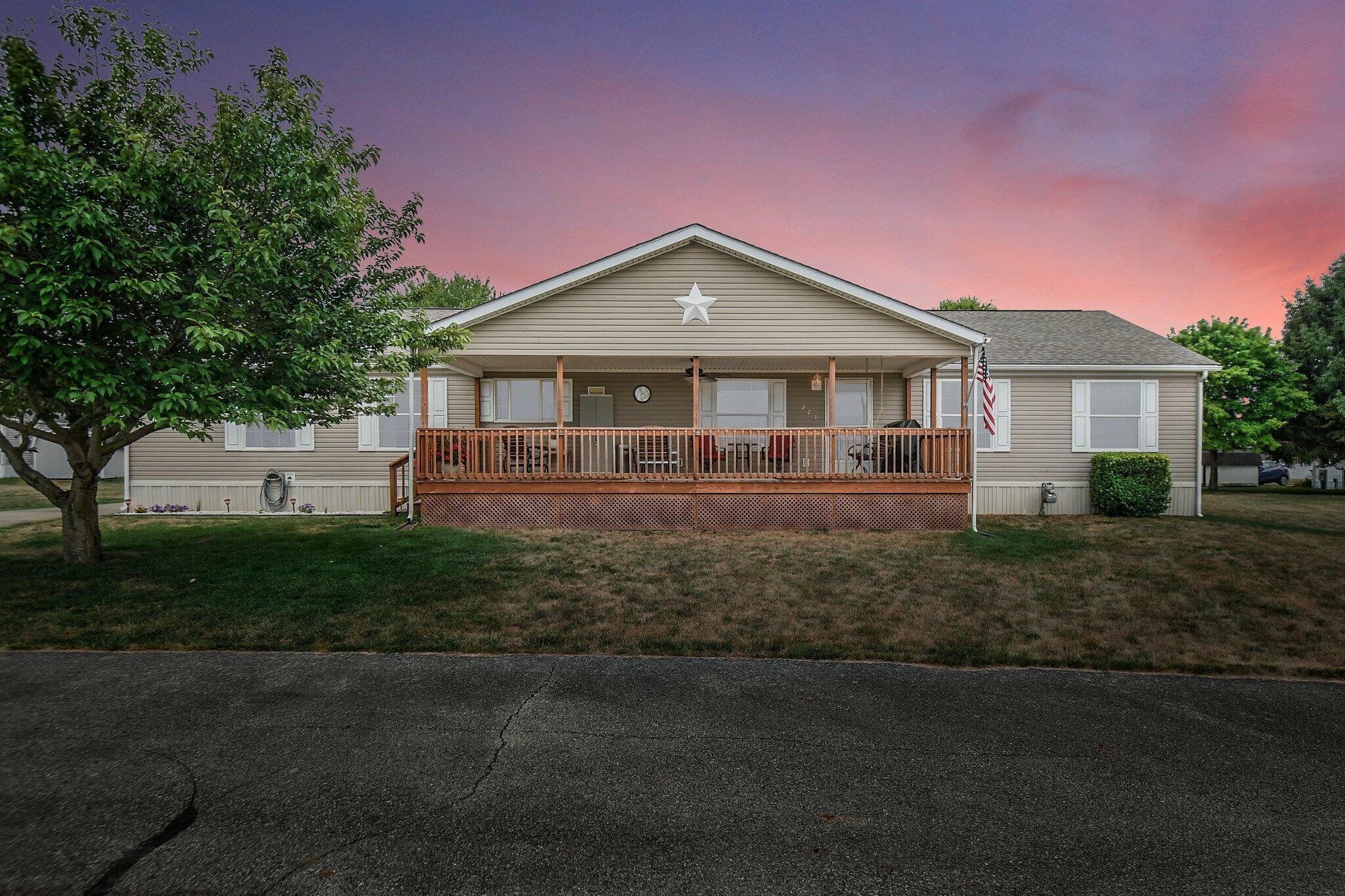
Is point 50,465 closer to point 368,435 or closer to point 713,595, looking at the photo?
point 368,435

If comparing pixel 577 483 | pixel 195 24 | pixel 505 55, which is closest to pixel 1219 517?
pixel 577 483

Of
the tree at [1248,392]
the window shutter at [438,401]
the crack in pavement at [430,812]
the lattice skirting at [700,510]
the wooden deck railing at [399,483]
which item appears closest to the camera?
the crack in pavement at [430,812]

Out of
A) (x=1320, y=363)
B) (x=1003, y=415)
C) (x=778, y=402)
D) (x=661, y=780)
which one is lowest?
(x=661, y=780)

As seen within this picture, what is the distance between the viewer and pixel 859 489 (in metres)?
11.7

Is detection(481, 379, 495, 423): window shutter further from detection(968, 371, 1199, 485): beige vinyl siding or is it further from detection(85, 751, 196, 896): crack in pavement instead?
detection(85, 751, 196, 896): crack in pavement

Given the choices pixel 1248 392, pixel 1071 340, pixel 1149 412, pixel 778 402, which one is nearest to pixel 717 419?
pixel 778 402

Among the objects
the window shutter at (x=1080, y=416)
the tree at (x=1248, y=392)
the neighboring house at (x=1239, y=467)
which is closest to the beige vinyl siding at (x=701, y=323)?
the window shutter at (x=1080, y=416)

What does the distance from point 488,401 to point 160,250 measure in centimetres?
876

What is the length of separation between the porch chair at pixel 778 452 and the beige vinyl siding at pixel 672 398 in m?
2.75

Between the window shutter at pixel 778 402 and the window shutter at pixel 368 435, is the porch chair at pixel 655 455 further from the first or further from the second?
the window shutter at pixel 368 435

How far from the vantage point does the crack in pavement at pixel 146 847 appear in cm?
224

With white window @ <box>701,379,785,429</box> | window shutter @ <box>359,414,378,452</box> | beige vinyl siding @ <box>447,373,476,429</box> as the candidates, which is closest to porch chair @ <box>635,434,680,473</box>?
white window @ <box>701,379,785,429</box>

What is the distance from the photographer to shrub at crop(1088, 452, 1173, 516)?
44.0 feet

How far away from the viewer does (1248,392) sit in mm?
22703
